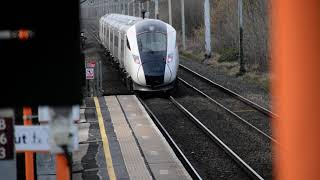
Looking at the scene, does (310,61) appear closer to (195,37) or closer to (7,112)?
(7,112)

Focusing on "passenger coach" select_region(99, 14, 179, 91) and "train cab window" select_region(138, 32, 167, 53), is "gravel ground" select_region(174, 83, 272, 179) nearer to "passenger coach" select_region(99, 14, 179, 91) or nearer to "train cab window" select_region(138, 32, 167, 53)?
"passenger coach" select_region(99, 14, 179, 91)

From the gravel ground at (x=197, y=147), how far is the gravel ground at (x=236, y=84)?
298 centimetres

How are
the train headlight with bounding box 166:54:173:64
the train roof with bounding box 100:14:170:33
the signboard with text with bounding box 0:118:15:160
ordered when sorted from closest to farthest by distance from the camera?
the signboard with text with bounding box 0:118:15:160 < the train headlight with bounding box 166:54:173:64 < the train roof with bounding box 100:14:170:33

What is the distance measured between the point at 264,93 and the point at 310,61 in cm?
1969

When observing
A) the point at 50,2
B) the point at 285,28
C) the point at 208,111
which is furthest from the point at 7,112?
the point at 208,111

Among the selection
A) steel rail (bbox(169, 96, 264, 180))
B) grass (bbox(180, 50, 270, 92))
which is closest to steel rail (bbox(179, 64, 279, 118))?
grass (bbox(180, 50, 270, 92))

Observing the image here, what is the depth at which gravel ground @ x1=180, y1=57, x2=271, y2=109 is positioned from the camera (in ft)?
65.9

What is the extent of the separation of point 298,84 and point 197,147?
477 inches

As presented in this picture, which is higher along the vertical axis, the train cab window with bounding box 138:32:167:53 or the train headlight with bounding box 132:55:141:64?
the train cab window with bounding box 138:32:167:53

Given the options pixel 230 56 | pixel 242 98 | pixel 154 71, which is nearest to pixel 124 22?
pixel 154 71

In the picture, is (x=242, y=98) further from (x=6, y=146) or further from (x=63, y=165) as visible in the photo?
(x=63, y=165)

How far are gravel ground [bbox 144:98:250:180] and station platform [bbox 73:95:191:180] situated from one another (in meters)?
0.60

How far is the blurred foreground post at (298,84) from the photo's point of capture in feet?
6.07

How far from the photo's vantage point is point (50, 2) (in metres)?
1.91
